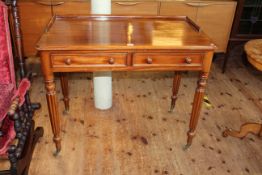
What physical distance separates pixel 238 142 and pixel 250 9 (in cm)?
162

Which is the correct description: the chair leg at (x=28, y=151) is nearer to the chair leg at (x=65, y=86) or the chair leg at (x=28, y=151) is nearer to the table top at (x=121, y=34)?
the chair leg at (x=65, y=86)

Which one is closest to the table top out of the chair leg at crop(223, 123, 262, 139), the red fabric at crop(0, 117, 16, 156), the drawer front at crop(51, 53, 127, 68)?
the drawer front at crop(51, 53, 127, 68)

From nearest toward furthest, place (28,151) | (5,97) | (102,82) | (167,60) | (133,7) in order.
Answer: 1. (5,97)
2. (167,60)
3. (28,151)
4. (102,82)
5. (133,7)

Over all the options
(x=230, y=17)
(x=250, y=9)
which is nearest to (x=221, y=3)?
(x=230, y=17)

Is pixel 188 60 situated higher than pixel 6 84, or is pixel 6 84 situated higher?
pixel 188 60

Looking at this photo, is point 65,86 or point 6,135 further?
point 65,86

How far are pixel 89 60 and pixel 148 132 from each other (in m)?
0.94

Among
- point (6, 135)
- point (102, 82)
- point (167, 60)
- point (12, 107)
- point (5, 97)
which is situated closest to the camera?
point (12, 107)

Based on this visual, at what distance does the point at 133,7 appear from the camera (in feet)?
9.08

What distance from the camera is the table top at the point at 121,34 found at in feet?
5.08

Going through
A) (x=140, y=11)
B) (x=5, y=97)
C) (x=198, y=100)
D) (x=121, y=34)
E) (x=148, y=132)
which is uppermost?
(x=121, y=34)

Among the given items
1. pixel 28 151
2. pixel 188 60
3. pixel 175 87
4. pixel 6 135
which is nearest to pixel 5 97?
pixel 6 135

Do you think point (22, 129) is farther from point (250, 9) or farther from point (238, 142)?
point (250, 9)

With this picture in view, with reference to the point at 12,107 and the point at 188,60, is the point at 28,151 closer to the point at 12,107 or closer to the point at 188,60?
the point at 12,107
